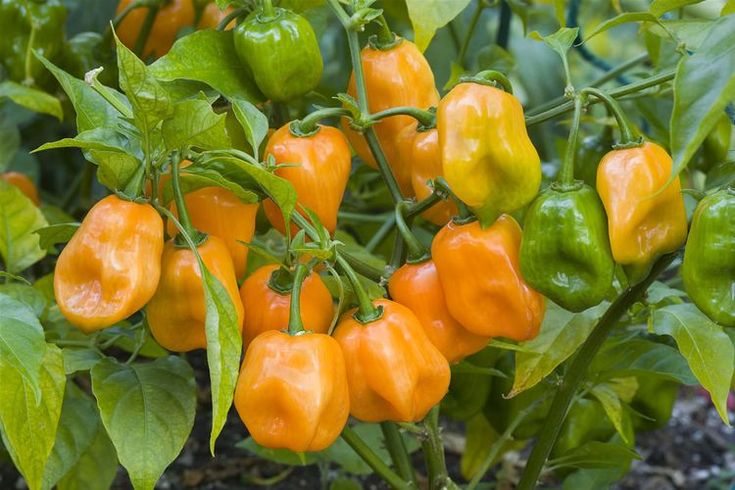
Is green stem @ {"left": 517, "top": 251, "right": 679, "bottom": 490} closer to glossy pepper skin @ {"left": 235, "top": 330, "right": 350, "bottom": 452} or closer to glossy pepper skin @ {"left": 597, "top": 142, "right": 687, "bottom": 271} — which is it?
glossy pepper skin @ {"left": 597, "top": 142, "right": 687, "bottom": 271}

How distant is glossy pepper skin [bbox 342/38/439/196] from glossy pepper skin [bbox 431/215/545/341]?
0.13 meters

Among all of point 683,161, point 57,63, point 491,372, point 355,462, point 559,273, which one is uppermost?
point 683,161

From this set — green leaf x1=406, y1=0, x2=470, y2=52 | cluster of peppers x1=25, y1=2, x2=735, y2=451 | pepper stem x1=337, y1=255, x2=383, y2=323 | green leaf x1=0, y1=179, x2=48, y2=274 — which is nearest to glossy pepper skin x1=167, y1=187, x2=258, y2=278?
cluster of peppers x1=25, y1=2, x2=735, y2=451

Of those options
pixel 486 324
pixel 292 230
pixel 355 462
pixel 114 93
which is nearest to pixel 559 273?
pixel 486 324

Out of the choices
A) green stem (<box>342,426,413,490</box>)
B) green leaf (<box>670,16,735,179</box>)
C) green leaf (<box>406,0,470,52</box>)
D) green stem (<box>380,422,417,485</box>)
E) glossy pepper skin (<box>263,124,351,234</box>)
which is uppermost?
green leaf (<box>670,16,735,179</box>)

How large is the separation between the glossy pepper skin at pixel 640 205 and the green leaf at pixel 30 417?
0.48 metres

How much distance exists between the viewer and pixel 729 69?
2.22 feet

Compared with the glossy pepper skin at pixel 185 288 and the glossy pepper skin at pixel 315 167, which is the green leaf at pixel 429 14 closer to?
the glossy pepper skin at pixel 315 167

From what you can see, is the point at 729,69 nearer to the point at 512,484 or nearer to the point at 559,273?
the point at 559,273

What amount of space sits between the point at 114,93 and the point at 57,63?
568 millimetres

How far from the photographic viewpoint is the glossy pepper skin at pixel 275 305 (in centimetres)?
90

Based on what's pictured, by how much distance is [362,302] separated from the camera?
878mm

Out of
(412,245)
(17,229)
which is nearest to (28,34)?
(17,229)

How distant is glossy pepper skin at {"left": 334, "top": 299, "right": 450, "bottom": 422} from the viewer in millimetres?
866
